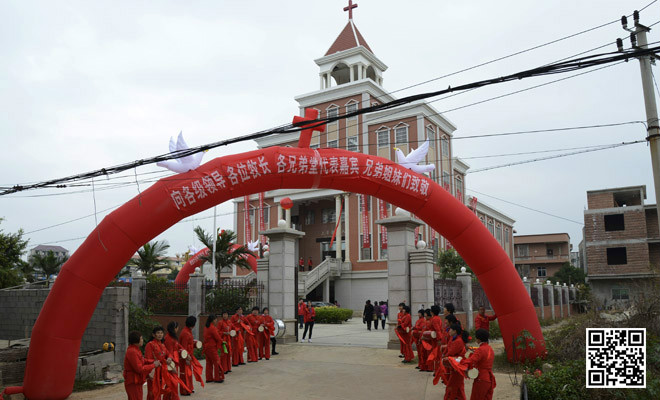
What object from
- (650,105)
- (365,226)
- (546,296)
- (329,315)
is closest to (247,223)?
(365,226)

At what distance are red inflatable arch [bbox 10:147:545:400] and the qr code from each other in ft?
12.4

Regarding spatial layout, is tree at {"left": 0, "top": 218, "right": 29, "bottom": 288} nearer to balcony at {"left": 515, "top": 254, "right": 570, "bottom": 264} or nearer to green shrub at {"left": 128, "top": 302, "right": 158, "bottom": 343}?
green shrub at {"left": 128, "top": 302, "right": 158, "bottom": 343}

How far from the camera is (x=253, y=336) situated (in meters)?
12.7

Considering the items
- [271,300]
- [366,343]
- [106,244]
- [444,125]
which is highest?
[444,125]

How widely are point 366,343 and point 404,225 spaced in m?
4.44

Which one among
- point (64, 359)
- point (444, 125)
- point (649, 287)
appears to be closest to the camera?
point (64, 359)

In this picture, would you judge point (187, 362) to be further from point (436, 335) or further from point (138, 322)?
point (138, 322)

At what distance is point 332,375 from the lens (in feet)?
36.0

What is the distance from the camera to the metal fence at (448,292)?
15.7m

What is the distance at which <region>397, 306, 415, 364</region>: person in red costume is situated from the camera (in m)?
12.3

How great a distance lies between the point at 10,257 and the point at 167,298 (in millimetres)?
8904

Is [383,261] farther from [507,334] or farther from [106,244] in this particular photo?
[106,244]

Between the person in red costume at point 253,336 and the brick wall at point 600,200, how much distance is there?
3509 centimetres

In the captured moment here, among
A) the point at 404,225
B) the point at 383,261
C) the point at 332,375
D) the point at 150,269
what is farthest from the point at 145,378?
the point at 383,261
